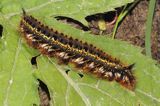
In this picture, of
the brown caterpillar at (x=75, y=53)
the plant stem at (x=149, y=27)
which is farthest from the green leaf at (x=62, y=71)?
the plant stem at (x=149, y=27)

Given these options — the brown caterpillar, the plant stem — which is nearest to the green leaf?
the brown caterpillar

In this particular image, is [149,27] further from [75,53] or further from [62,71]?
[62,71]

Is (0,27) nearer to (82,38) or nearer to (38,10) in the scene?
(38,10)

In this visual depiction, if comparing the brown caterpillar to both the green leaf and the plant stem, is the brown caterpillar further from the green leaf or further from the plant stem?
the plant stem

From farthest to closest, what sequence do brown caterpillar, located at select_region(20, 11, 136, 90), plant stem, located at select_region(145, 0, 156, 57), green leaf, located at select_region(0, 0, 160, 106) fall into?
plant stem, located at select_region(145, 0, 156, 57) < brown caterpillar, located at select_region(20, 11, 136, 90) < green leaf, located at select_region(0, 0, 160, 106)

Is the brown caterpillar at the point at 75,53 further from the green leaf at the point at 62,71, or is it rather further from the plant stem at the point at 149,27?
the plant stem at the point at 149,27

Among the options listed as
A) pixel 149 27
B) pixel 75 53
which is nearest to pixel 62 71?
pixel 75 53

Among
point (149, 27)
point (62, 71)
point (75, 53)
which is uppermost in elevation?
point (149, 27)
